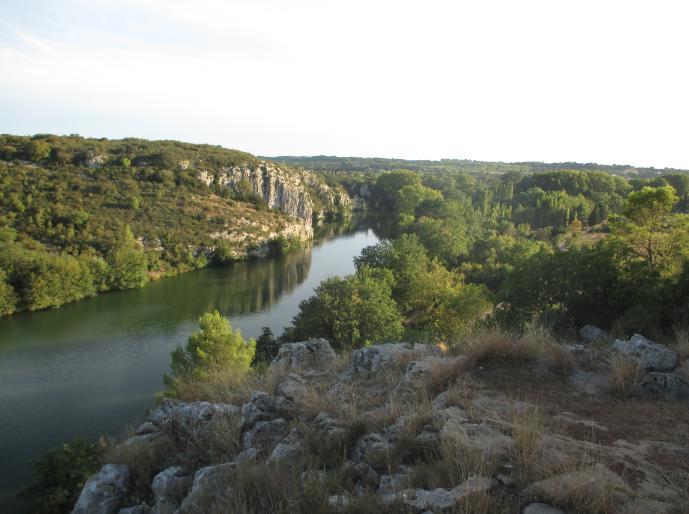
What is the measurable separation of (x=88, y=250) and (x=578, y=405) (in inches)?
1775

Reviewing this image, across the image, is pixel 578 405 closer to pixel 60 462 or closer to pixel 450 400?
pixel 450 400

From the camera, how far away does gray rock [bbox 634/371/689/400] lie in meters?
5.22

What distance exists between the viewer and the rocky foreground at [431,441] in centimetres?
328

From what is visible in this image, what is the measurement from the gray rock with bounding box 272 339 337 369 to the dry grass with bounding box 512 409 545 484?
4436 mm

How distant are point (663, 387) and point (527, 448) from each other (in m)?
2.88

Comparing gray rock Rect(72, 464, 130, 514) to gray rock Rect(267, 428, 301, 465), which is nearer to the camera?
gray rock Rect(267, 428, 301, 465)

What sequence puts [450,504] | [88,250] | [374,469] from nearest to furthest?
1. [450,504]
2. [374,469]
3. [88,250]

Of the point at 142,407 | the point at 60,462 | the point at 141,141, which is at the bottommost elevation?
the point at 142,407

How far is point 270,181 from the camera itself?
8125 cm

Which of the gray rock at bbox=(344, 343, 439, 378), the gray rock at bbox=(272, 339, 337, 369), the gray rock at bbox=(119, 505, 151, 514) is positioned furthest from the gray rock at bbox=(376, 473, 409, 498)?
the gray rock at bbox=(272, 339, 337, 369)

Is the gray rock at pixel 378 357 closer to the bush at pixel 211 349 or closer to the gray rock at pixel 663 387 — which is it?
the gray rock at pixel 663 387

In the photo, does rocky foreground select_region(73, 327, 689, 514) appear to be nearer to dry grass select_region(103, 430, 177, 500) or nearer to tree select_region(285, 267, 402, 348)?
dry grass select_region(103, 430, 177, 500)

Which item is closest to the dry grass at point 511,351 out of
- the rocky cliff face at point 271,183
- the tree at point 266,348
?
the tree at point 266,348

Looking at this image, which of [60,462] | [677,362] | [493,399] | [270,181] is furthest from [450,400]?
[270,181]
